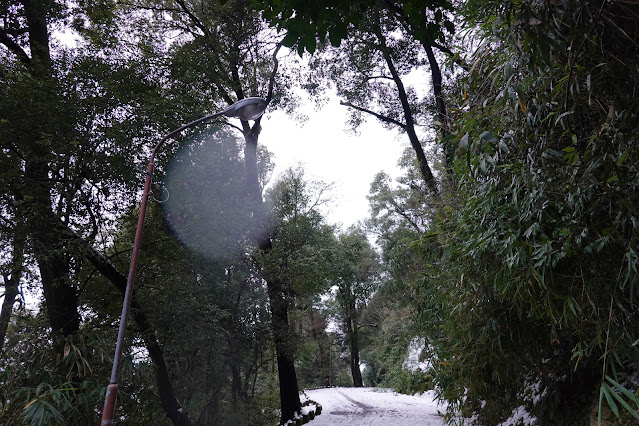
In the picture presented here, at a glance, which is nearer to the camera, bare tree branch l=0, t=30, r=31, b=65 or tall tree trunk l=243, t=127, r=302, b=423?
bare tree branch l=0, t=30, r=31, b=65

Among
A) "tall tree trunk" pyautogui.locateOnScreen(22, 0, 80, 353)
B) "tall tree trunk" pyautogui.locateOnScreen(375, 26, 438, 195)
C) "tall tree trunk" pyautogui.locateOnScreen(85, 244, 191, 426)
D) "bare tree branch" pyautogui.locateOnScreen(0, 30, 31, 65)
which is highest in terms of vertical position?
"bare tree branch" pyautogui.locateOnScreen(0, 30, 31, 65)

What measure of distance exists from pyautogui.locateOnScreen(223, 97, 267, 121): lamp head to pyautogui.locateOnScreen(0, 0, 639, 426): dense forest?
206 centimetres

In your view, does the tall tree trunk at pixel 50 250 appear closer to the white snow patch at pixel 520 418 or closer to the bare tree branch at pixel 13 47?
the bare tree branch at pixel 13 47

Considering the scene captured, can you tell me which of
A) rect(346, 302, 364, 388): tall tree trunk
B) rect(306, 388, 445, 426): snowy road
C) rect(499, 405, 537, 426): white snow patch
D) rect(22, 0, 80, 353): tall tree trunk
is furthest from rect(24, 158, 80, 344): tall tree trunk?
rect(346, 302, 364, 388): tall tree trunk

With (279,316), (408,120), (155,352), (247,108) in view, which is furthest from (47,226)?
(408,120)

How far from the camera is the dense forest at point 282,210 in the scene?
2.24 metres

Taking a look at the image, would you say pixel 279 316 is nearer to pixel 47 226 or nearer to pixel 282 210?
pixel 282 210

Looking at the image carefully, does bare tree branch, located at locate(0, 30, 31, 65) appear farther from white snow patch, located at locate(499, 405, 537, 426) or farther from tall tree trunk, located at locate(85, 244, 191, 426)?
white snow patch, located at locate(499, 405, 537, 426)

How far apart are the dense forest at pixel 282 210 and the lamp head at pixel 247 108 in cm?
206

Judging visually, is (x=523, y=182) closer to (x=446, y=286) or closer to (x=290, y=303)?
(x=446, y=286)

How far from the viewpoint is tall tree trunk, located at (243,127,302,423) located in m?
9.36

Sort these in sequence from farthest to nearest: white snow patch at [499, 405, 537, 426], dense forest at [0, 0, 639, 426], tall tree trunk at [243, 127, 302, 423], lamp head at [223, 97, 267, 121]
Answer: tall tree trunk at [243, 127, 302, 423] → lamp head at [223, 97, 267, 121] → white snow patch at [499, 405, 537, 426] → dense forest at [0, 0, 639, 426]

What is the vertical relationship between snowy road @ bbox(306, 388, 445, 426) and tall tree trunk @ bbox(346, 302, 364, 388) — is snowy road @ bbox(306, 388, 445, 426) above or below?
below

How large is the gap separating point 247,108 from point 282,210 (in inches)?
338
